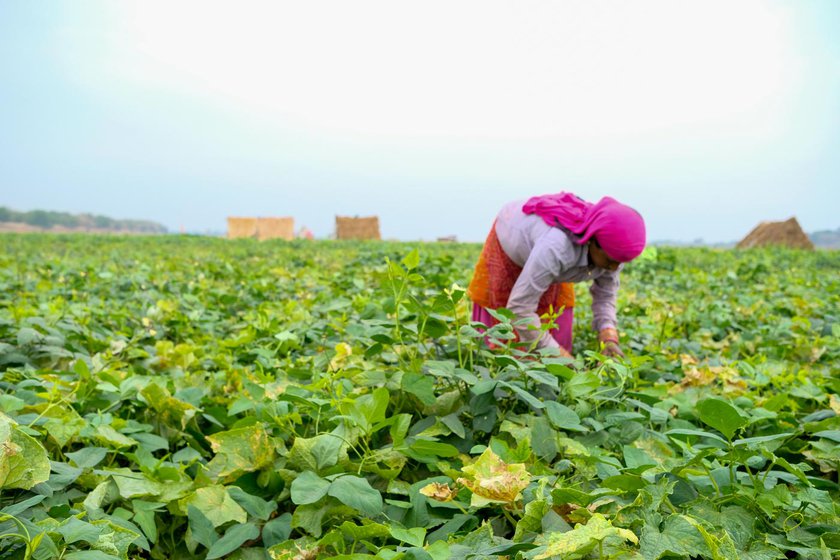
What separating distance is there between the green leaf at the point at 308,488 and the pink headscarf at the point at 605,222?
1.85 meters

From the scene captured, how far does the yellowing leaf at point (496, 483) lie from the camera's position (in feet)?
3.92

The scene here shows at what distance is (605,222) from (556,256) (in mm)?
259

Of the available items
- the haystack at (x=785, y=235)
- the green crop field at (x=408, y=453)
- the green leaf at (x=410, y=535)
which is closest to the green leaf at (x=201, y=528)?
the green crop field at (x=408, y=453)

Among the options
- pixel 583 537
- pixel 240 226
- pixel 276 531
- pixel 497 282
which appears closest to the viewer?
pixel 583 537

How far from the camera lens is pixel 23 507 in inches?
45.1

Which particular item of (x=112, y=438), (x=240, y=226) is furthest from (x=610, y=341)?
(x=240, y=226)

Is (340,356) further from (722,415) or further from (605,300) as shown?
(605,300)

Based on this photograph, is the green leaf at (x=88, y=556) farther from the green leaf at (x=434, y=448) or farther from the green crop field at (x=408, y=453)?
the green leaf at (x=434, y=448)

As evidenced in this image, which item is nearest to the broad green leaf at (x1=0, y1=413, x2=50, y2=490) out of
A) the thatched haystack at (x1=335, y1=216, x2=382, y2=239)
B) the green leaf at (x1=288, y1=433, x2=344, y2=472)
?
the green leaf at (x1=288, y1=433, x2=344, y2=472)

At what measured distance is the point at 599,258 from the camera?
288cm

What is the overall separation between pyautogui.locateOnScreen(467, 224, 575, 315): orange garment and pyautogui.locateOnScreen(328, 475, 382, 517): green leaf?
6.17ft

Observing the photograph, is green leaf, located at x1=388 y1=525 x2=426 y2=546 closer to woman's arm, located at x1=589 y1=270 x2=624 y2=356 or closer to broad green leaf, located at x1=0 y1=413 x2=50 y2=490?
broad green leaf, located at x1=0 y1=413 x2=50 y2=490

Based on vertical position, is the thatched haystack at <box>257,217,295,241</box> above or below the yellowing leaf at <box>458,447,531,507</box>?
above

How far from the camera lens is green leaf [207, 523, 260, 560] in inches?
51.6
